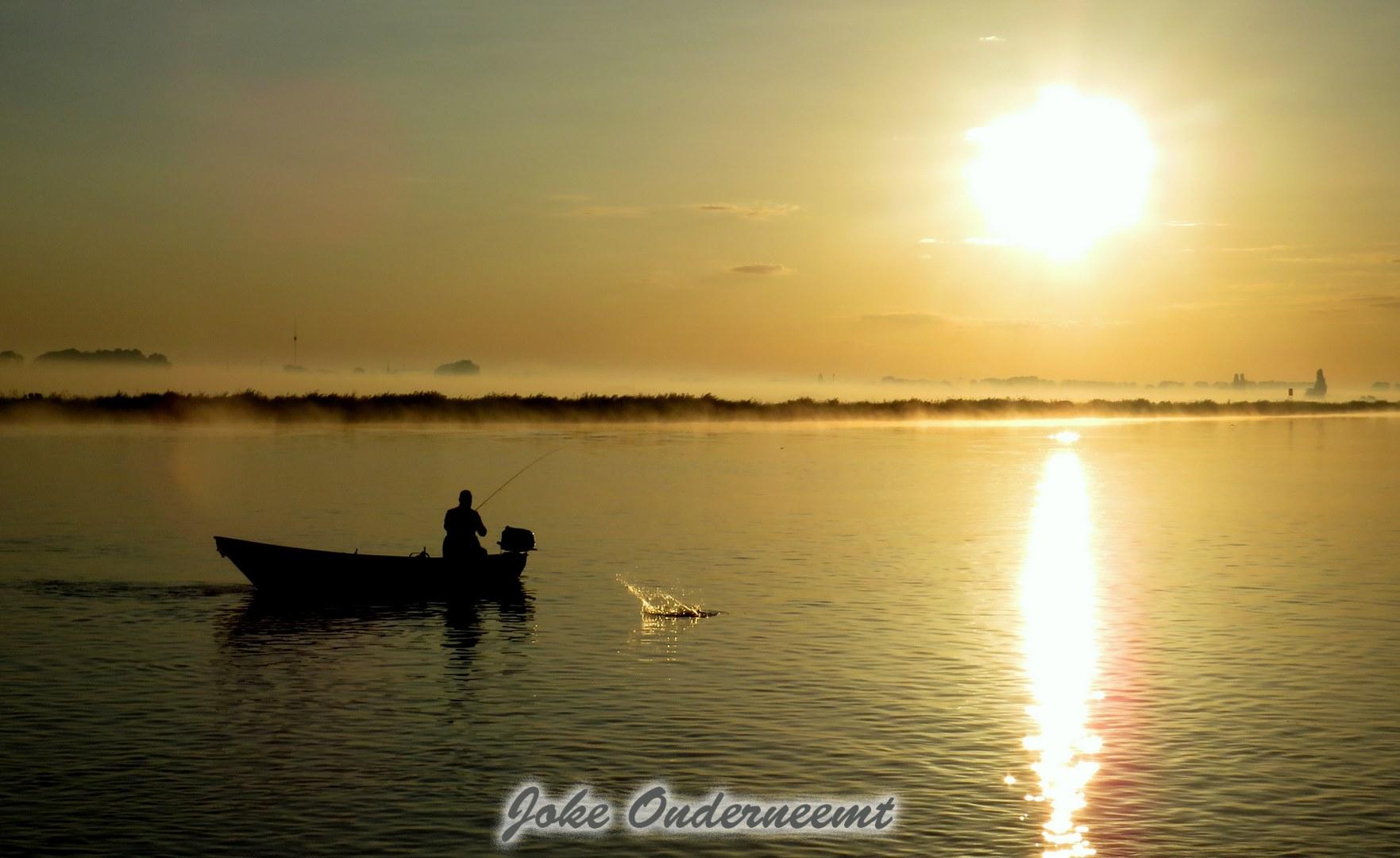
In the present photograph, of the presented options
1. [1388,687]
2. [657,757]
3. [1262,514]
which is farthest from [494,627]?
[1262,514]

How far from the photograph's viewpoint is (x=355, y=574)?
3328 cm

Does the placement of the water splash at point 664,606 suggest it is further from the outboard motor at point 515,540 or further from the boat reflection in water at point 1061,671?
the boat reflection in water at point 1061,671

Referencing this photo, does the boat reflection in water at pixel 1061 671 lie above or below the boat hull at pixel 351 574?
below

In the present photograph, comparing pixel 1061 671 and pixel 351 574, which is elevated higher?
pixel 351 574

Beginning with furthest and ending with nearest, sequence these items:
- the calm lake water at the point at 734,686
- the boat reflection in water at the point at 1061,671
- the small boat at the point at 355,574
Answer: the small boat at the point at 355,574 < the boat reflection in water at the point at 1061,671 < the calm lake water at the point at 734,686

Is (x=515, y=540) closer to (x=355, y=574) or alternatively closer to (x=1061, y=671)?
(x=355, y=574)

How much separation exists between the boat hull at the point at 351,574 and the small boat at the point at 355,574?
0.02m

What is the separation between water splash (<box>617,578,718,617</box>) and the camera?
1291 inches

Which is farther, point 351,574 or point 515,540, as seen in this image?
point 515,540

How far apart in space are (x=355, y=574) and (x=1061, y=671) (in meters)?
16.1

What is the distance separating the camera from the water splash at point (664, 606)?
32781 mm

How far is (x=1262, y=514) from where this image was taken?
62969 mm

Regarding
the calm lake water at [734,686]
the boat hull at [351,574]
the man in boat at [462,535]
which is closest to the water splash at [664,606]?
the calm lake water at [734,686]

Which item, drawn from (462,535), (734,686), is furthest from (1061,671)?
(462,535)
